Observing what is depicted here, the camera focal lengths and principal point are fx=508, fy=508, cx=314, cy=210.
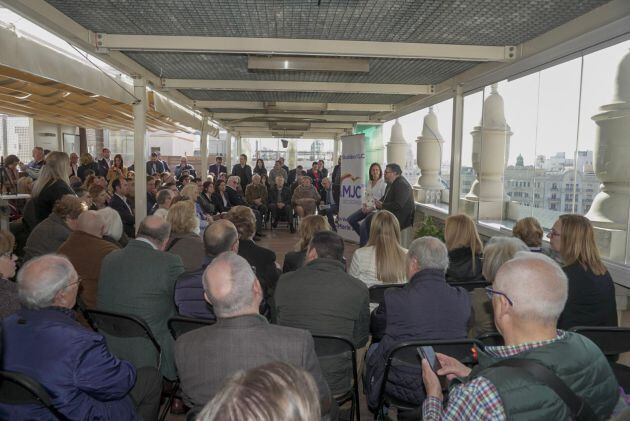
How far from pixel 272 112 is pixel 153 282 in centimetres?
867

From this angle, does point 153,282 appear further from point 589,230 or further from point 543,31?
point 543,31

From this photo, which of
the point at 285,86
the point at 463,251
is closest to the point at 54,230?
the point at 463,251

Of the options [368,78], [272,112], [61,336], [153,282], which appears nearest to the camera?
[61,336]

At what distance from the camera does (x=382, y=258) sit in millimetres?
3754

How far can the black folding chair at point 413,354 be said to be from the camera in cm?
226

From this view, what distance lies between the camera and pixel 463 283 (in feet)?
11.4

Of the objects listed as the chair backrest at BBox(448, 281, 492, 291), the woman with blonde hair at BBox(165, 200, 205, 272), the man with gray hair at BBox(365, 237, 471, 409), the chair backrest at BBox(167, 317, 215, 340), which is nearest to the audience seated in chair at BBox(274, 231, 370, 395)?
the man with gray hair at BBox(365, 237, 471, 409)

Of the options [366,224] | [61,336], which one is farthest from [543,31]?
[61,336]

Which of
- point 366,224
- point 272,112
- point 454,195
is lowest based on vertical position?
point 366,224

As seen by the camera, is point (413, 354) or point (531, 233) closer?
point (413, 354)

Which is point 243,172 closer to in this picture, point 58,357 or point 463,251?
point 463,251

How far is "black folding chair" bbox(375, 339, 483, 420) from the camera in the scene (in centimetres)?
226

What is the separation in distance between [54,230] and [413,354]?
3.19 metres

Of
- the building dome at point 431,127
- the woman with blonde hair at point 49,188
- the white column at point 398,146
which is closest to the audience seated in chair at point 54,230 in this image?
the woman with blonde hair at point 49,188
